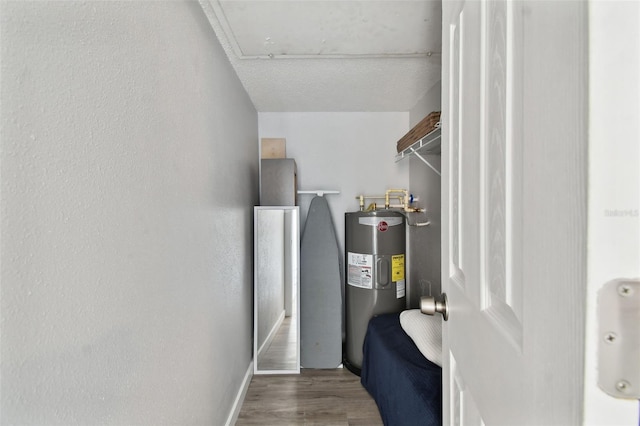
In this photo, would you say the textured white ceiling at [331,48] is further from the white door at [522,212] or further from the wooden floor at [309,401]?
the wooden floor at [309,401]

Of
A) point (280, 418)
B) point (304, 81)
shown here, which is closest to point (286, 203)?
point (304, 81)

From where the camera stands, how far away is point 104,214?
675mm

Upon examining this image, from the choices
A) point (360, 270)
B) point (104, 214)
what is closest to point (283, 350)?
point (360, 270)

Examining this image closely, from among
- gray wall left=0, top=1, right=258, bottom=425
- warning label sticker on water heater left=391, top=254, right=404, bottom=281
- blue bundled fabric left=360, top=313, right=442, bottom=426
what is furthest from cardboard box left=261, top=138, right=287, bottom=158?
blue bundled fabric left=360, top=313, right=442, bottom=426

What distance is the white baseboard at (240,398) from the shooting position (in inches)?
65.0

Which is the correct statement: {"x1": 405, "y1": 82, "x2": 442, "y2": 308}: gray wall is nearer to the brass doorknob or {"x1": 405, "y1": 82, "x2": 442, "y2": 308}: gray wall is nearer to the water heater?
the water heater

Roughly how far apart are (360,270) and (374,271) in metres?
0.11

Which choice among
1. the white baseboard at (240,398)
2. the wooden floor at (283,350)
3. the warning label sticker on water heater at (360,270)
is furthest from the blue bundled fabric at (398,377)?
the white baseboard at (240,398)

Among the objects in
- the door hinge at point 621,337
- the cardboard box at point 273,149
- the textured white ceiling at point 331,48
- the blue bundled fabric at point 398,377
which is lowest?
the blue bundled fabric at point 398,377

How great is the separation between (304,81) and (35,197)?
5.81 feet

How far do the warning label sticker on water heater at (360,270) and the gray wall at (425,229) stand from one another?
0.45 metres

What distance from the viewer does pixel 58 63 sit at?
1.85 ft

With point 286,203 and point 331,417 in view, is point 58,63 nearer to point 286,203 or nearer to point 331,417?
point 286,203

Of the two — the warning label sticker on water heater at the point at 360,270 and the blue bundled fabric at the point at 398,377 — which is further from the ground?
the warning label sticker on water heater at the point at 360,270
